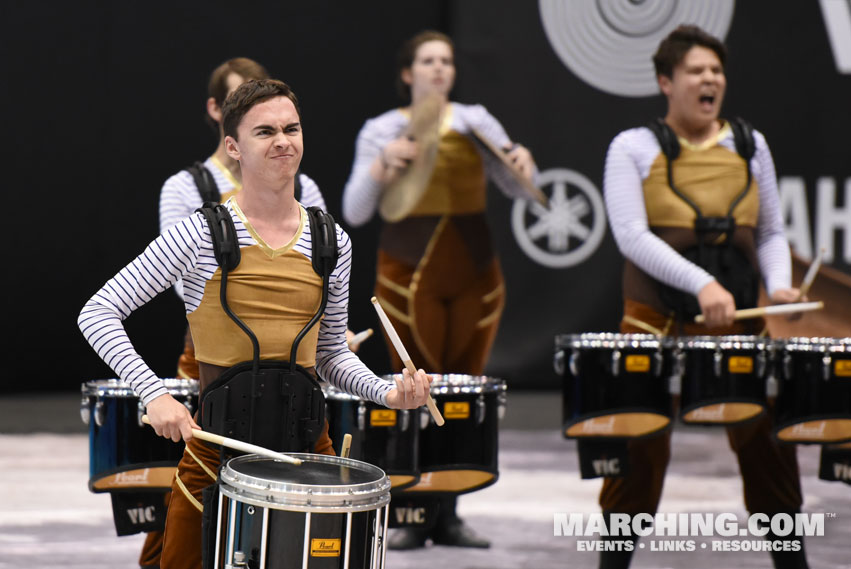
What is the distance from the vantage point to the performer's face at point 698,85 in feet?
12.8

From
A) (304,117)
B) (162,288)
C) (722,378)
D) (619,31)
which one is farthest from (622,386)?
(304,117)

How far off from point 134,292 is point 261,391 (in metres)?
0.35

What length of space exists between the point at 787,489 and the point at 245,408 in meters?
2.04

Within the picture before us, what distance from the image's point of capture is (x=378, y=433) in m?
3.57

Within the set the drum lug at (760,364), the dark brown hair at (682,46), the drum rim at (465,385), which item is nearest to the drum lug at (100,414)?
the drum rim at (465,385)

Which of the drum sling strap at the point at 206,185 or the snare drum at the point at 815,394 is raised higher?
the drum sling strap at the point at 206,185

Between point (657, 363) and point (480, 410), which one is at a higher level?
point (657, 363)

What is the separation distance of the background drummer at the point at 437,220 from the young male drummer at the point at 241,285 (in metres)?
2.02

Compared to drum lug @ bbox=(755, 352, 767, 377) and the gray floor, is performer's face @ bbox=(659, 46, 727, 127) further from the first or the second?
the gray floor

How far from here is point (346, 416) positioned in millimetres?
3568

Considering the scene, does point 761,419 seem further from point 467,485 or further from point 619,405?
point 467,485

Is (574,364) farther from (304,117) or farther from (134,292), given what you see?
(304,117)

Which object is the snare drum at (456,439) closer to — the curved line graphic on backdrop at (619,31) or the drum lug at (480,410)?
→ the drum lug at (480,410)

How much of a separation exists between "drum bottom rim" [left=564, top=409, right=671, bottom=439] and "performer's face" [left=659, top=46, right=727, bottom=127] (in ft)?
3.23
